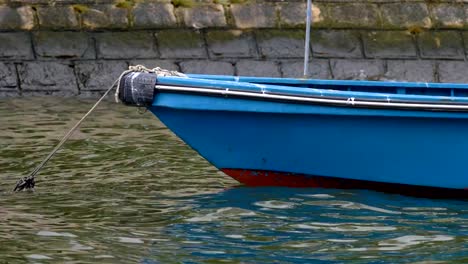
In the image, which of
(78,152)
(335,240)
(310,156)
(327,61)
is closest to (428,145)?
(310,156)

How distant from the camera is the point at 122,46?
12.9 m

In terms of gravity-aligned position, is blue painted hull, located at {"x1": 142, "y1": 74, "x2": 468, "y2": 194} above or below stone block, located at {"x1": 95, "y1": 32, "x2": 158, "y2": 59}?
below

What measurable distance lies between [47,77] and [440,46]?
412 cm

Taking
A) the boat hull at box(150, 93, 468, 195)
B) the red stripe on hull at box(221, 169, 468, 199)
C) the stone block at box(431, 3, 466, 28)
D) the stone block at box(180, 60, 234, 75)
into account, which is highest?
the stone block at box(431, 3, 466, 28)

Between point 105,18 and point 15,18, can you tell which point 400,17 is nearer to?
point 105,18

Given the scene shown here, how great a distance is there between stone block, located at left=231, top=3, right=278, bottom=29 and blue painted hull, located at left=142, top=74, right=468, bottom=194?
5135mm

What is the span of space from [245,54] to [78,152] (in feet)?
11.8

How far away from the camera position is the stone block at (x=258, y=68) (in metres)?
13.0

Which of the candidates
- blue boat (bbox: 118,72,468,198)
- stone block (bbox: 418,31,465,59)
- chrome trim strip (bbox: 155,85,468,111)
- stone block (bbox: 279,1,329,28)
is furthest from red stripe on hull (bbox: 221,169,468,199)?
stone block (bbox: 418,31,465,59)

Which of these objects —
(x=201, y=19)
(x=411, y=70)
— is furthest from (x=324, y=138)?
(x=411, y=70)

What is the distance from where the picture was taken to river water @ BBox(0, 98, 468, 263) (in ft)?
21.5

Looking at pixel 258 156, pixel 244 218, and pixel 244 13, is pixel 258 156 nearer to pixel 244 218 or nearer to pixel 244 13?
pixel 244 218

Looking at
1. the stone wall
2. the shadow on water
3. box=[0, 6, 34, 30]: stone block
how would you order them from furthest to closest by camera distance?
1. the stone wall
2. box=[0, 6, 34, 30]: stone block
3. the shadow on water

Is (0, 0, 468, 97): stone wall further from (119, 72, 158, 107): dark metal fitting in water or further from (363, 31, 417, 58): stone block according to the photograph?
(119, 72, 158, 107): dark metal fitting in water
